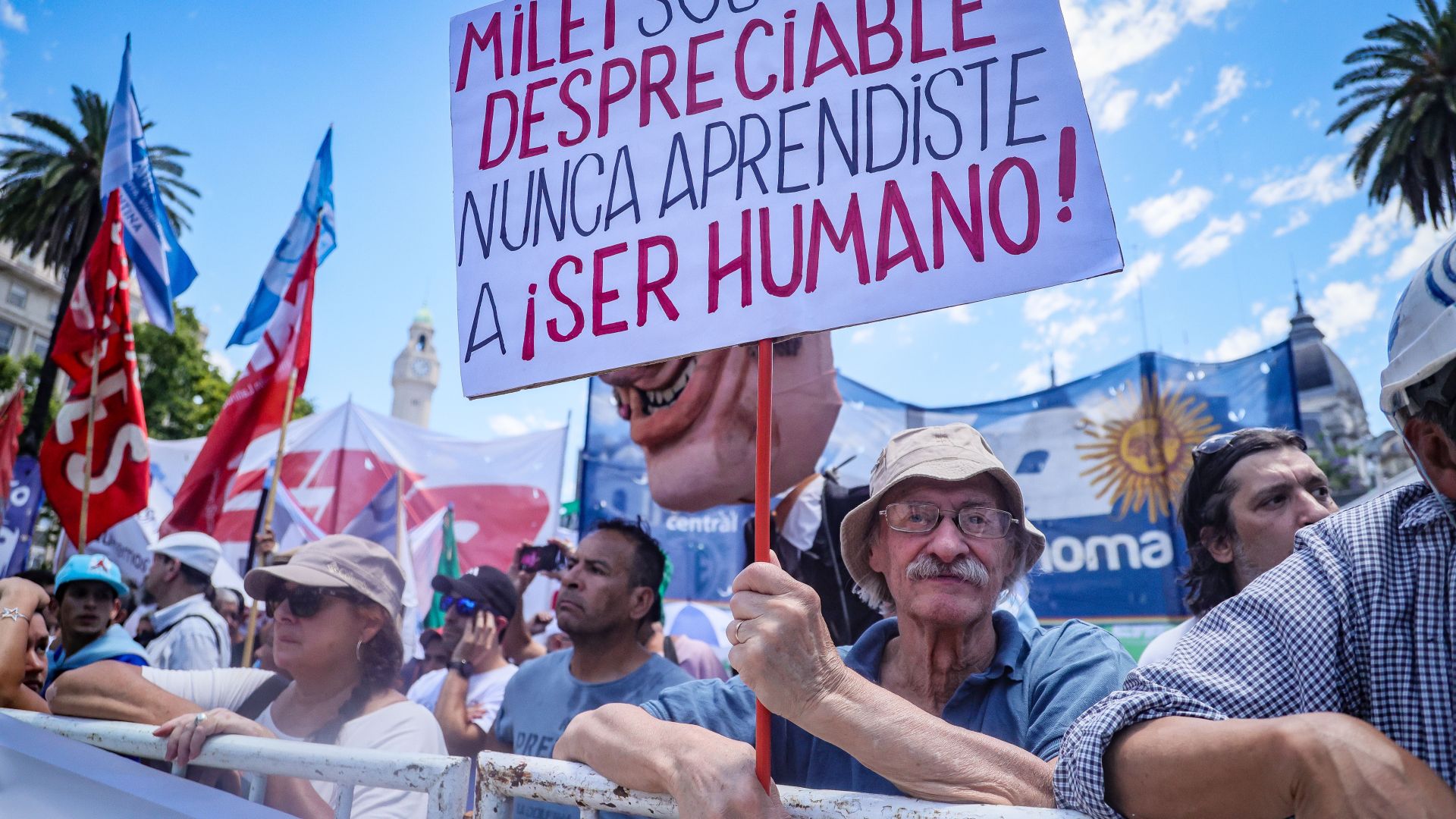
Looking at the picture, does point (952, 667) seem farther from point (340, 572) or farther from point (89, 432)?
point (89, 432)

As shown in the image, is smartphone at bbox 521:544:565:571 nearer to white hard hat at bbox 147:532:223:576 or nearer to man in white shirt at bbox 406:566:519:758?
man in white shirt at bbox 406:566:519:758

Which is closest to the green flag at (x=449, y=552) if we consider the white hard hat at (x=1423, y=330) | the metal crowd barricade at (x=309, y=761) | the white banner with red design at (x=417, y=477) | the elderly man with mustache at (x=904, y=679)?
the white banner with red design at (x=417, y=477)

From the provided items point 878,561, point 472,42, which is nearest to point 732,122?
point 472,42

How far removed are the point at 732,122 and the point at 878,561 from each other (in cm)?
103

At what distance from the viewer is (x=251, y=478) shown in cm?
909

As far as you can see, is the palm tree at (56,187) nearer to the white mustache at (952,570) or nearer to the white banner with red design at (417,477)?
the white banner with red design at (417,477)

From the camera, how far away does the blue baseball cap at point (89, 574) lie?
3.75 metres

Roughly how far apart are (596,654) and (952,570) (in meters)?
1.72

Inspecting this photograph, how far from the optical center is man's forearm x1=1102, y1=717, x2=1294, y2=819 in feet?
3.01

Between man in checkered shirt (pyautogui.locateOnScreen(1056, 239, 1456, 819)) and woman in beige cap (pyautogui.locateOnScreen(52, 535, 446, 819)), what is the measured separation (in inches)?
74.5

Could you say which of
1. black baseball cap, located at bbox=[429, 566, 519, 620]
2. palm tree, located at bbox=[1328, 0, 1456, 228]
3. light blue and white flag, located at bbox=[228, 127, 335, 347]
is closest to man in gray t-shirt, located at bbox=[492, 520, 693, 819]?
black baseball cap, located at bbox=[429, 566, 519, 620]

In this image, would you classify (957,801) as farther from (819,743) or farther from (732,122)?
(732,122)

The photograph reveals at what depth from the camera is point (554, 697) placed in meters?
3.07

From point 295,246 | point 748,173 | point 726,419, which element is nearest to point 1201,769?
point 748,173
